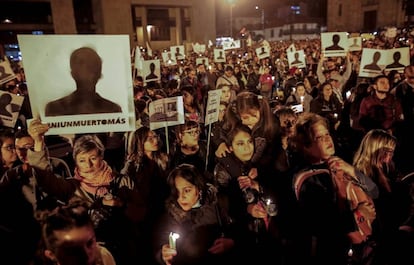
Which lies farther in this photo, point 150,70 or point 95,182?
point 150,70

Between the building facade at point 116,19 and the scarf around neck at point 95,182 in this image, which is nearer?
the scarf around neck at point 95,182

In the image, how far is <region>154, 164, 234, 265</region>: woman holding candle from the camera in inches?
116

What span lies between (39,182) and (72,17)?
3338cm

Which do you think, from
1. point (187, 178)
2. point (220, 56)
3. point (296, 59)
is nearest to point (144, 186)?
point (187, 178)

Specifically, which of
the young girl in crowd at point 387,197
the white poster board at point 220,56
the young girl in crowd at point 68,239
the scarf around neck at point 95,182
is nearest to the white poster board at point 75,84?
the scarf around neck at point 95,182

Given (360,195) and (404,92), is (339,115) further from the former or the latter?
(360,195)

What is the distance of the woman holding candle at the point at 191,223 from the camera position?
294 centimetres

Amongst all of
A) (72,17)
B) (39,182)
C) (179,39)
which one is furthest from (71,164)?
(179,39)

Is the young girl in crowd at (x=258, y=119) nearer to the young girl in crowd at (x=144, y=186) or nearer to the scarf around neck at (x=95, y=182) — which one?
the young girl in crowd at (x=144, y=186)

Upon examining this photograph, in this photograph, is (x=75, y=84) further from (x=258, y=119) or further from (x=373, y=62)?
(x=373, y=62)

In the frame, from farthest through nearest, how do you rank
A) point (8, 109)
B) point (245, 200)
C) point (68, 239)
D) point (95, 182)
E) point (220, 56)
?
point (220, 56), point (8, 109), point (95, 182), point (245, 200), point (68, 239)

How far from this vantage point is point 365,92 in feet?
22.5

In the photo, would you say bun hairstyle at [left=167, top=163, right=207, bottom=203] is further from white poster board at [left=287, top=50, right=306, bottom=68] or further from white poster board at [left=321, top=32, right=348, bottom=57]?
white poster board at [left=287, top=50, right=306, bottom=68]

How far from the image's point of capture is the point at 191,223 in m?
2.95
